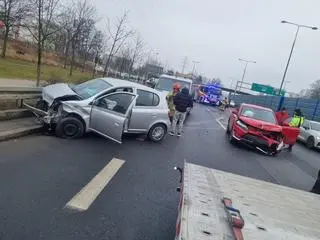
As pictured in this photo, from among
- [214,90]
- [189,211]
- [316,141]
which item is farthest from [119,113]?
[214,90]

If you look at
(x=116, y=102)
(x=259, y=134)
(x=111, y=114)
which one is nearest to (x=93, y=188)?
(x=111, y=114)

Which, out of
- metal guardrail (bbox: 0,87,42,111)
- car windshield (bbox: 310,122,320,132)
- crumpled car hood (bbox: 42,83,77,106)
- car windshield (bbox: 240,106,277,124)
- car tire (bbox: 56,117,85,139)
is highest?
crumpled car hood (bbox: 42,83,77,106)

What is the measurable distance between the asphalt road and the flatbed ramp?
3.78 ft

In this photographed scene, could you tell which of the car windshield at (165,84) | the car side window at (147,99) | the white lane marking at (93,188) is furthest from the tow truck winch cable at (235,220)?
the car windshield at (165,84)

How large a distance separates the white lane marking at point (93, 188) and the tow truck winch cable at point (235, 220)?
270 centimetres

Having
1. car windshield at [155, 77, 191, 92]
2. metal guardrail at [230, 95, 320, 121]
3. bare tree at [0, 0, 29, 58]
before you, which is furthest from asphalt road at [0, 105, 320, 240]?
bare tree at [0, 0, 29, 58]

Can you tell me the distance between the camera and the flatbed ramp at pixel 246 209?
8.71 feet

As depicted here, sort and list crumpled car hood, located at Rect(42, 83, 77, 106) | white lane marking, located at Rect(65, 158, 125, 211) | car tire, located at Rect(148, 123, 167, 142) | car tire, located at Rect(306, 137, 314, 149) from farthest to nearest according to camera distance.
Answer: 1. car tire, located at Rect(306, 137, 314, 149)
2. car tire, located at Rect(148, 123, 167, 142)
3. crumpled car hood, located at Rect(42, 83, 77, 106)
4. white lane marking, located at Rect(65, 158, 125, 211)

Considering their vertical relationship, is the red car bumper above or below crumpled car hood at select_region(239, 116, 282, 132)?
below

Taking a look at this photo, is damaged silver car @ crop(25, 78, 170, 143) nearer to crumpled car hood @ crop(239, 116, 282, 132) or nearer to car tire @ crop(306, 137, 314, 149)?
crumpled car hood @ crop(239, 116, 282, 132)

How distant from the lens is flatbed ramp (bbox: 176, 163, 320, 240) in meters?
2.66

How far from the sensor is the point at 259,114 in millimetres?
15688

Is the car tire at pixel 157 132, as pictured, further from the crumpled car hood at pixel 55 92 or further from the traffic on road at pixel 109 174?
the crumpled car hood at pixel 55 92

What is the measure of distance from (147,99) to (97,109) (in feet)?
7.17
